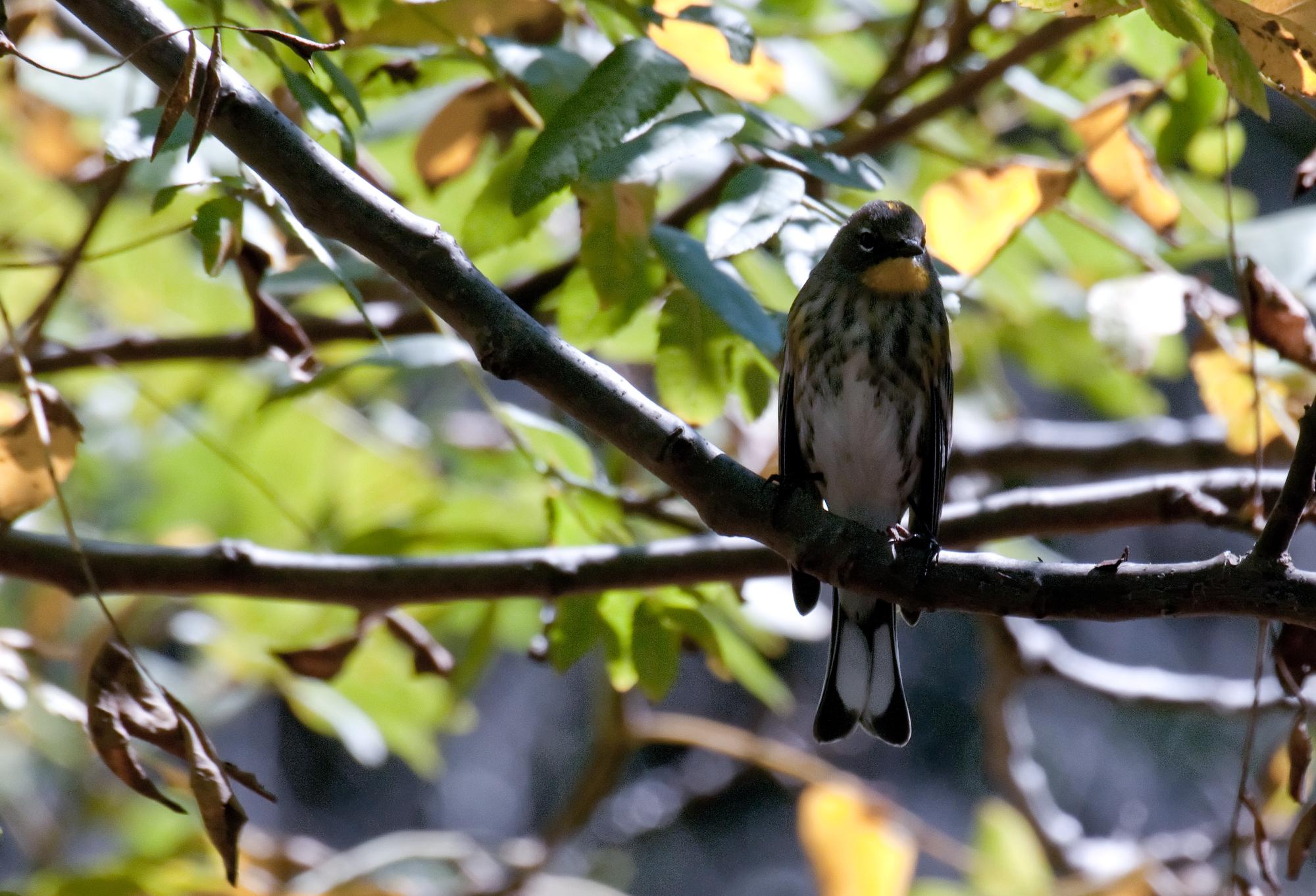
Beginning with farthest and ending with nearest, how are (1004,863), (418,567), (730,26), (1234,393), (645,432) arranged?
1. (1004,863)
2. (1234,393)
3. (418,567)
4. (730,26)
5. (645,432)

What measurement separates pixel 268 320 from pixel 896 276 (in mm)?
1198

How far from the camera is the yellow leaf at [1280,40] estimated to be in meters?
1.37

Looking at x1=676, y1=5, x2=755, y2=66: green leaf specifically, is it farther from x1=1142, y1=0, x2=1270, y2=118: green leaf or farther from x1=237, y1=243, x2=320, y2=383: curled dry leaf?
x1=237, y1=243, x2=320, y2=383: curled dry leaf

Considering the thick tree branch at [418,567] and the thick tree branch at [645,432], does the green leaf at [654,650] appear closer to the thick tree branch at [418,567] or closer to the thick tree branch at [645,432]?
the thick tree branch at [418,567]

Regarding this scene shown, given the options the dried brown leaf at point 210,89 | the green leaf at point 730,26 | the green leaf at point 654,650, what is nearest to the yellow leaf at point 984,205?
the green leaf at point 730,26

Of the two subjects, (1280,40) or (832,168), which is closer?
(1280,40)

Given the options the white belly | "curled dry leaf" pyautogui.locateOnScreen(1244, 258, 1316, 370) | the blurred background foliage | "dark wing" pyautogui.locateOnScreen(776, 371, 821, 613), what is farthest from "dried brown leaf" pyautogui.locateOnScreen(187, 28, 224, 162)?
the white belly

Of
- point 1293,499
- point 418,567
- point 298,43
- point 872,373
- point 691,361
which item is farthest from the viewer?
point 872,373

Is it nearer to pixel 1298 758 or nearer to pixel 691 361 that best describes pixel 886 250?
pixel 691 361

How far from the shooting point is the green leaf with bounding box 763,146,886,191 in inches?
68.2

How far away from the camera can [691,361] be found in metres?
1.86

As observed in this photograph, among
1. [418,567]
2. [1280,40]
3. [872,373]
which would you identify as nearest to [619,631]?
[418,567]

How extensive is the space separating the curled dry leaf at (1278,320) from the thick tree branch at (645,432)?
598 millimetres

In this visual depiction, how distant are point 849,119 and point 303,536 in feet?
4.92
